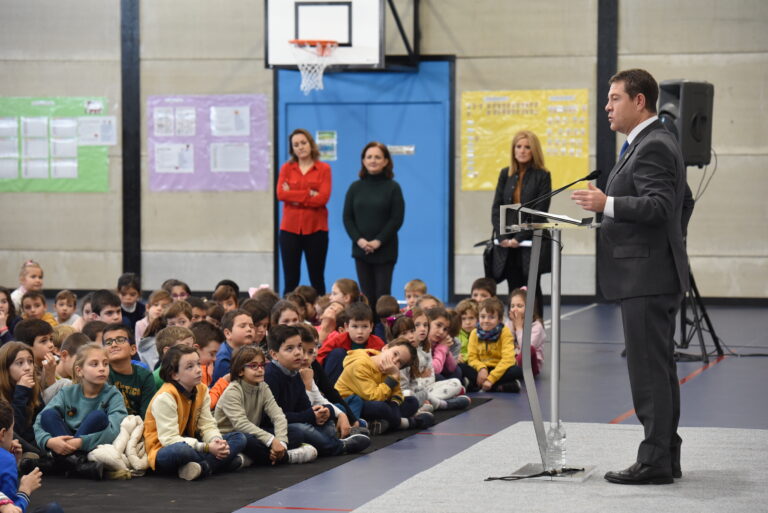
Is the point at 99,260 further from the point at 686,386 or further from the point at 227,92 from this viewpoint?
the point at 686,386

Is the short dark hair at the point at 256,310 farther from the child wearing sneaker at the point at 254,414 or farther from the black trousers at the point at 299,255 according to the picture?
the black trousers at the point at 299,255

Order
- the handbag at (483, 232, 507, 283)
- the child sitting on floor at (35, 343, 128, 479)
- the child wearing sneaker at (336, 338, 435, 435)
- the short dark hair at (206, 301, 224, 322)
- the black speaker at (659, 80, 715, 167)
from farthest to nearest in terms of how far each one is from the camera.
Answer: the handbag at (483, 232, 507, 283) < the black speaker at (659, 80, 715, 167) < the short dark hair at (206, 301, 224, 322) < the child wearing sneaker at (336, 338, 435, 435) < the child sitting on floor at (35, 343, 128, 479)

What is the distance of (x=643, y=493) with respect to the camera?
4.59 metres

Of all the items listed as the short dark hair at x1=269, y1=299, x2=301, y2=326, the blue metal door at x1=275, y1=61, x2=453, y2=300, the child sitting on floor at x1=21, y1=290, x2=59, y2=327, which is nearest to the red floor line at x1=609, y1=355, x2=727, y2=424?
the short dark hair at x1=269, y1=299, x2=301, y2=326

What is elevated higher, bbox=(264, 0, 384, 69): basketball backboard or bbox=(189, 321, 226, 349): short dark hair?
bbox=(264, 0, 384, 69): basketball backboard

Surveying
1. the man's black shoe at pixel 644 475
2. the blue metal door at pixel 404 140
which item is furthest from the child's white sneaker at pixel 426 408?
the blue metal door at pixel 404 140

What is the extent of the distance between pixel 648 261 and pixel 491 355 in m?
3.32

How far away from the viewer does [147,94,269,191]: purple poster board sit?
1355 centimetres

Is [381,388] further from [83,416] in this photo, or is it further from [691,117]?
[691,117]

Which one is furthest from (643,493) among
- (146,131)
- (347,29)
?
(146,131)

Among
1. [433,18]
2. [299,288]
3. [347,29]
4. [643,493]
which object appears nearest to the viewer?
[643,493]

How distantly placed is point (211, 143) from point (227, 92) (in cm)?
60

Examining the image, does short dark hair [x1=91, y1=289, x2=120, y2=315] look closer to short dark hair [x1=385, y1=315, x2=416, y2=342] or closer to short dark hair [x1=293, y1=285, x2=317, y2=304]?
short dark hair [x1=293, y1=285, x2=317, y2=304]

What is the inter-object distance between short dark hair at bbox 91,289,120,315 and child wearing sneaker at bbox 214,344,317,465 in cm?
237
